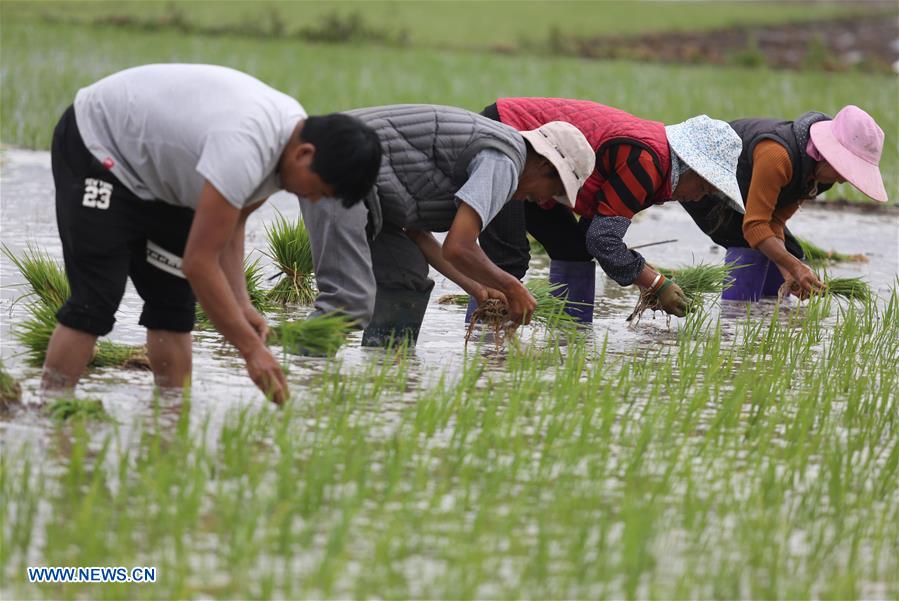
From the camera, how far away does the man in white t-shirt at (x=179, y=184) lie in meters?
3.04

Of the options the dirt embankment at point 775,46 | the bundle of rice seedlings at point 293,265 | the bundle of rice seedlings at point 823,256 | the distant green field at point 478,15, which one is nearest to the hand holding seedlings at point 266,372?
the bundle of rice seedlings at point 293,265

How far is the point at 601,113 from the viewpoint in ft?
15.5

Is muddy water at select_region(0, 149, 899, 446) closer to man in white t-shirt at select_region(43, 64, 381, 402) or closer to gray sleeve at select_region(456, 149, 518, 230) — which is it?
man in white t-shirt at select_region(43, 64, 381, 402)

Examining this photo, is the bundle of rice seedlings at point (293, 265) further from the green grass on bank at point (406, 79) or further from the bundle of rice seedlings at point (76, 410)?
the green grass on bank at point (406, 79)

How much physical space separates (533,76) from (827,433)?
43.1 ft

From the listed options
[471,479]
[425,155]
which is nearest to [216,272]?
[471,479]

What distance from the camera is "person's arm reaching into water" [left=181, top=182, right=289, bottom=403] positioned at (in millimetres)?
3004

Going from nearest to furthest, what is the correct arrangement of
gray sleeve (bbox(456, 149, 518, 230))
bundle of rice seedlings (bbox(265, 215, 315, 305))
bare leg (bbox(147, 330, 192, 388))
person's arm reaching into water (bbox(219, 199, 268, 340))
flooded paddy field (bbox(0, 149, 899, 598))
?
flooded paddy field (bbox(0, 149, 899, 598)), person's arm reaching into water (bbox(219, 199, 268, 340)), bare leg (bbox(147, 330, 192, 388)), gray sleeve (bbox(456, 149, 518, 230)), bundle of rice seedlings (bbox(265, 215, 315, 305))

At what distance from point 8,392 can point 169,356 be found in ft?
1.52

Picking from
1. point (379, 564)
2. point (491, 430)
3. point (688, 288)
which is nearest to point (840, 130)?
point (688, 288)

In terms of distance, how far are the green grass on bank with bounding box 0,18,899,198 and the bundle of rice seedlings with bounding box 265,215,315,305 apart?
16.0 ft

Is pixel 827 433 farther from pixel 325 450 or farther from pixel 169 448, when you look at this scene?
pixel 169 448

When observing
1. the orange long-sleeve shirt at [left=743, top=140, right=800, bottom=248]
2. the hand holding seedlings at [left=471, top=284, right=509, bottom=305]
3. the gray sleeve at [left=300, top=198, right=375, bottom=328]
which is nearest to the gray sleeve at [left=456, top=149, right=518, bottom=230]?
the gray sleeve at [left=300, top=198, right=375, bottom=328]

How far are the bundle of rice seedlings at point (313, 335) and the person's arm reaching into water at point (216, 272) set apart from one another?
444 mm
